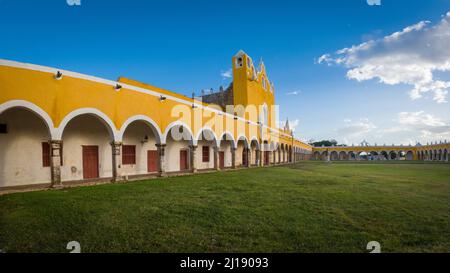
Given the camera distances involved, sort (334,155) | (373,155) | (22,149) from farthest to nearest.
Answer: (334,155)
(373,155)
(22,149)

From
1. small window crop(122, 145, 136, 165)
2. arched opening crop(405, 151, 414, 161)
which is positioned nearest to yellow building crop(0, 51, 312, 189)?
small window crop(122, 145, 136, 165)

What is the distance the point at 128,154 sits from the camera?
13977 millimetres

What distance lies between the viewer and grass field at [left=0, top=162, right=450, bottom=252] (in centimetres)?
383

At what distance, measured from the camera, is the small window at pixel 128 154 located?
45.2 feet

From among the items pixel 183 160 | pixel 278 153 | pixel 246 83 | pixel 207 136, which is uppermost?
pixel 246 83

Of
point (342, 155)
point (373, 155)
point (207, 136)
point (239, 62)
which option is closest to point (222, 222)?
point (207, 136)

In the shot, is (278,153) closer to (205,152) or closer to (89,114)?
(205,152)

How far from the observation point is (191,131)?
15086 millimetres

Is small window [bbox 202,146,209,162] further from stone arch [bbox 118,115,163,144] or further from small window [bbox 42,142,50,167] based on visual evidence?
small window [bbox 42,142,50,167]

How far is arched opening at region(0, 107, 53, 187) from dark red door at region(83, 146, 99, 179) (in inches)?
62.1

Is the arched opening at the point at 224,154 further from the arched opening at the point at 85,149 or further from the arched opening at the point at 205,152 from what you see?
the arched opening at the point at 85,149

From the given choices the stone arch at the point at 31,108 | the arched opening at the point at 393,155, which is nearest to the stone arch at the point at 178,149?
the stone arch at the point at 31,108

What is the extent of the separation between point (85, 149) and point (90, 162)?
68 cm

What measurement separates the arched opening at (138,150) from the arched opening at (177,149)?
1207mm
